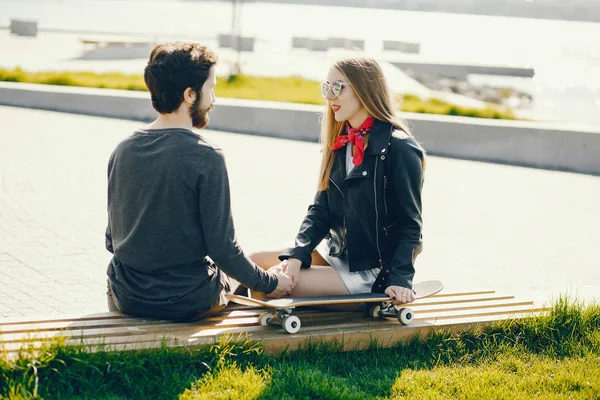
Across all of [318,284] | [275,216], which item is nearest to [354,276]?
[318,284]

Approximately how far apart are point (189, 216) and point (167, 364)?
2.48 ft

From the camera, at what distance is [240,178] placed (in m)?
10.2

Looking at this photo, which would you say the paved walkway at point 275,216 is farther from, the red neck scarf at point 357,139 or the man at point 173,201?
the man at point 173,201

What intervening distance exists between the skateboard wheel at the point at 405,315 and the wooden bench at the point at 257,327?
0.12 feet

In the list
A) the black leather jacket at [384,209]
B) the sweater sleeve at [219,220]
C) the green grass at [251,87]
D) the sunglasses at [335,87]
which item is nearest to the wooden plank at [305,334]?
the black leather jacket at [384,209]

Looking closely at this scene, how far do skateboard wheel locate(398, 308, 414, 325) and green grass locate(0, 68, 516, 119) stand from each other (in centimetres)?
1169

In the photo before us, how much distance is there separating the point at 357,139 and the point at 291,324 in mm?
1151

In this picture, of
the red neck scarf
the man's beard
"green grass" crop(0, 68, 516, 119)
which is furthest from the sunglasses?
"green grass" crop(0, 68, 516, 119)

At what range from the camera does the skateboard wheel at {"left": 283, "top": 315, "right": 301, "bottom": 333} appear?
4305 millimetres

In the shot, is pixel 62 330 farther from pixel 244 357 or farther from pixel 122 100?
pixel 122 100

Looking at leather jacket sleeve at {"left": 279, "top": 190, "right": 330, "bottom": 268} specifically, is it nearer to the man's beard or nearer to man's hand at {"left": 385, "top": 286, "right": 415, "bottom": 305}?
man's hand at {"left": 385, "top": 286, "right": 415, "bottom": 305}

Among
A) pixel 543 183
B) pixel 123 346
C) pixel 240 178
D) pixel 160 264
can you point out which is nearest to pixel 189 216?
pixel 160 264

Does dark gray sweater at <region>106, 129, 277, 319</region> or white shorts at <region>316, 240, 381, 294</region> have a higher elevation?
dark gray sweater at <region>106, 129, 277, 319</region>

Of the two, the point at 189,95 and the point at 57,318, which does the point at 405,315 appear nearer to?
the point at 189,95
